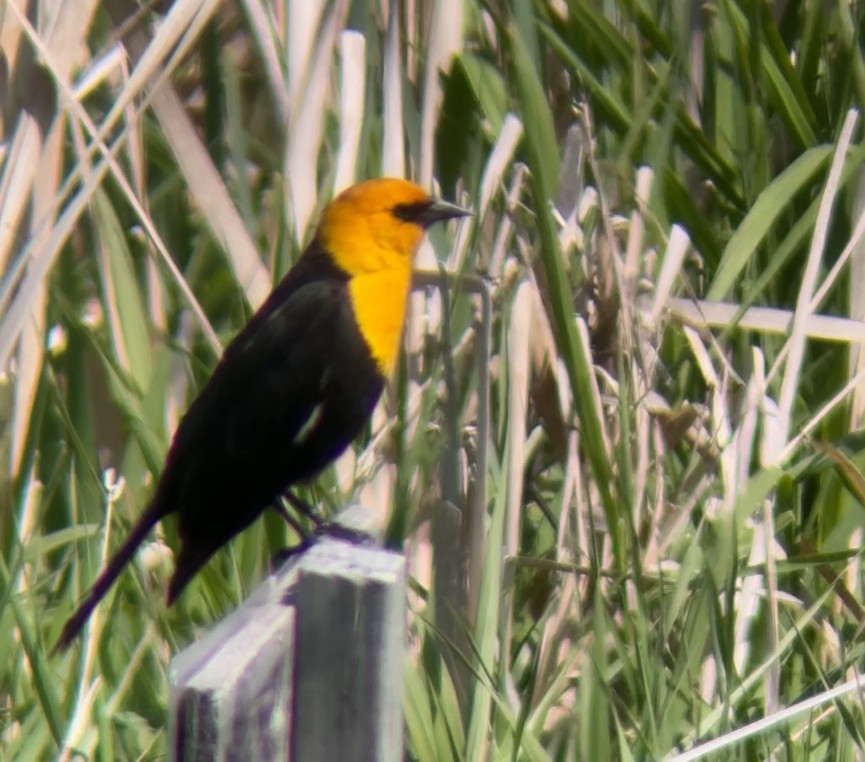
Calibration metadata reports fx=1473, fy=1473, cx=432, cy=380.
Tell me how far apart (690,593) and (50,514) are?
0.89m

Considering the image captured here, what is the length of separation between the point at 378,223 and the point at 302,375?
23 cm

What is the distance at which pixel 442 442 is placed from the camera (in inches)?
65.1

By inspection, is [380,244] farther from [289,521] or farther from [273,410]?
[289,521]

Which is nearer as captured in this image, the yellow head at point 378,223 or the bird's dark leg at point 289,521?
the bird's dark leg at point 289,521

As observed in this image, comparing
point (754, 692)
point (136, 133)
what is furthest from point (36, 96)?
point (754, 692)

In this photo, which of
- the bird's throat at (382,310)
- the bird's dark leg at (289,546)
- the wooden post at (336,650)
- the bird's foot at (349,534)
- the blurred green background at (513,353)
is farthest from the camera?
the bird's throat at (382,310)

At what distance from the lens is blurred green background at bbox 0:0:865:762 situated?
1.53 m

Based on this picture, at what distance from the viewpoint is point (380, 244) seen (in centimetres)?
197

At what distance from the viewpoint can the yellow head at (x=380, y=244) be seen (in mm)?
1835

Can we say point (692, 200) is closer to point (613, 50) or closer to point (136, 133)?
point (613, 50)

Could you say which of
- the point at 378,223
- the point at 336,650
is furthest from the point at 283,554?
the point at 336,650

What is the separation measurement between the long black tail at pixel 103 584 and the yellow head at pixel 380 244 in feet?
1.26

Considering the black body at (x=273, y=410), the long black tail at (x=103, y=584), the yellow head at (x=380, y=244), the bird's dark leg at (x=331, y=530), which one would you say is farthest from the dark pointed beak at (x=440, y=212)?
the long black tail at (x=103, y=584)

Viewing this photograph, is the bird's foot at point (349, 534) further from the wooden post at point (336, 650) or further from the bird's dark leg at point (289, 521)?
the wooden post at point (336, 650)
